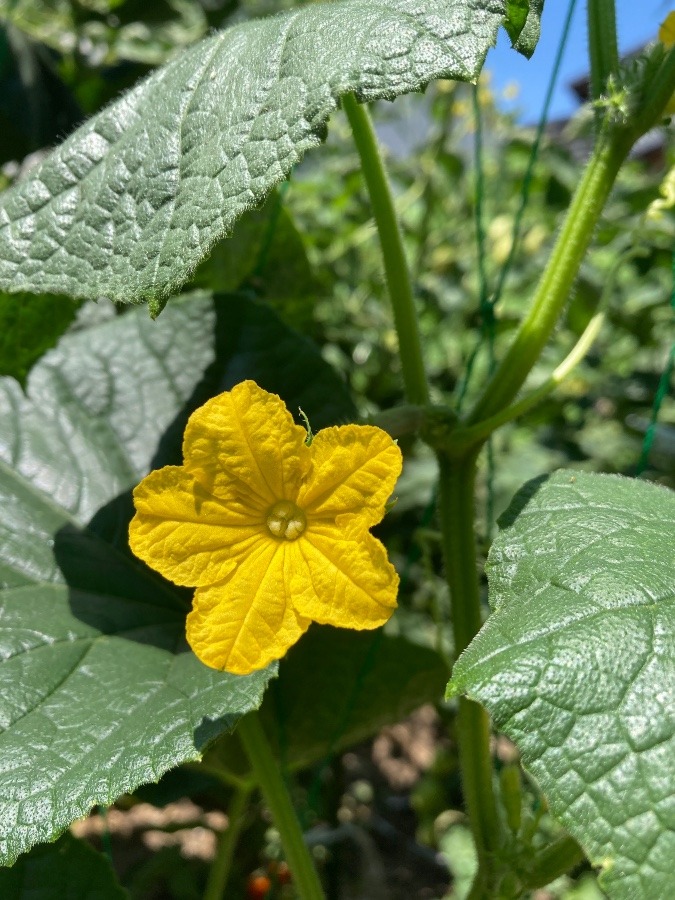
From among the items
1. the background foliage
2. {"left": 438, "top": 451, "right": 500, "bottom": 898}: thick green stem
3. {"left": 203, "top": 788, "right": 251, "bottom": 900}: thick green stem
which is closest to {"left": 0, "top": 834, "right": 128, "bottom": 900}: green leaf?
the background foliage

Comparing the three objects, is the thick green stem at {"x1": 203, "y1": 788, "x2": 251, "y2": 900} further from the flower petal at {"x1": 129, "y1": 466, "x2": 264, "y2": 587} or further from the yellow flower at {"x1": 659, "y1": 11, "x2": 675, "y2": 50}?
the yellow flower at {"x1": 659, "y1": 11, "x2": 675, "y2": 50}

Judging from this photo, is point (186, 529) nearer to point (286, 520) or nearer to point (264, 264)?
point (286, 520)

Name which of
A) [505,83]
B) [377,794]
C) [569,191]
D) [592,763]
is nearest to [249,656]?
[592,763]

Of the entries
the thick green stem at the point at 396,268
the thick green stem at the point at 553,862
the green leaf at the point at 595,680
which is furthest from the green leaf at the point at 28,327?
the thick green stem at the point at 553,862

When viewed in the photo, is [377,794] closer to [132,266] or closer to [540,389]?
[540,389]

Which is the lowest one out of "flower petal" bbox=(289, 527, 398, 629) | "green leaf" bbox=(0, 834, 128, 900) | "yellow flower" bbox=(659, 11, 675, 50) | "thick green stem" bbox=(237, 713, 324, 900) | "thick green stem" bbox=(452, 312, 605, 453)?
"green leaf" bbox=(0, 834, 128, 900)

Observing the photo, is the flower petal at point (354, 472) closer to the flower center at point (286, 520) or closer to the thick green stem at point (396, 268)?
the flower center at point (286, 520)
